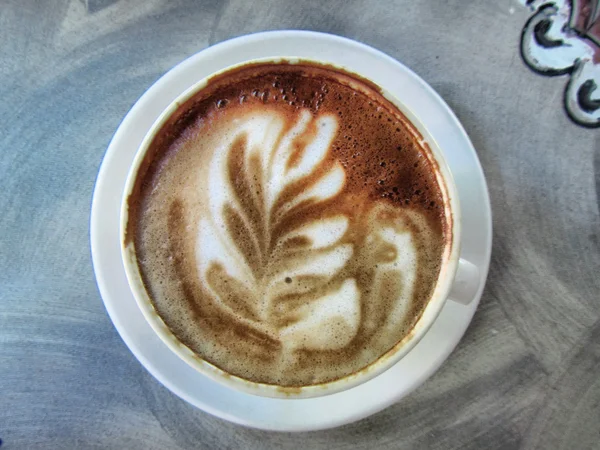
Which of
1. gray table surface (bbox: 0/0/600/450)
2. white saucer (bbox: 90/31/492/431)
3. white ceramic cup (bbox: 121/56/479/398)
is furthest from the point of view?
gray table surface (bbox: 0/0/600/450)

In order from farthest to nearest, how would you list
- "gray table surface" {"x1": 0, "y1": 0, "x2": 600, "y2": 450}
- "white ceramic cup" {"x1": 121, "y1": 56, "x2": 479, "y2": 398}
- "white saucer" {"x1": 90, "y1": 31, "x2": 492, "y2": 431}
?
"gray table surface" {"x1": 0, "y1": 0, "x2": 600, "y2": 450}, "white saucer" {"x1": 90, "y1": 31, "x2": 492, "y2": 431}, "white ceramic cup" {"x1": 121, "y1": 56, "x2": 479, "y2": 398}

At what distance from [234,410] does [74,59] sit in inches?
33.2

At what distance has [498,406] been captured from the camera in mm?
1288

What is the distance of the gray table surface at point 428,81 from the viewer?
1.29 metres

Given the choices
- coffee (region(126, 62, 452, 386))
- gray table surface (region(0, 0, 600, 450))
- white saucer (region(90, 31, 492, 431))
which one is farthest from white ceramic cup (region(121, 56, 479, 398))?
gray table surface (region(0, 0, 600, 450))

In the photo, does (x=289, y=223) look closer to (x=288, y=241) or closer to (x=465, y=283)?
(x=288, y=241)

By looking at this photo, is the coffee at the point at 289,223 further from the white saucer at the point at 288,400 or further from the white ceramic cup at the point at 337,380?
the white saucer at the point at 288,400

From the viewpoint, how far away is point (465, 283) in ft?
3.42

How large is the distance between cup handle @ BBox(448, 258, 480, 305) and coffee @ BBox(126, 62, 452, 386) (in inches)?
2.2

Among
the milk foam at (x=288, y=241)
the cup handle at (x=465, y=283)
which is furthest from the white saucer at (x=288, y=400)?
the milk foam at (x=288, y=241)

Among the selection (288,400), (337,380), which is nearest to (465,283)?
(337,380)

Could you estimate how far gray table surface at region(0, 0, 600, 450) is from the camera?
1.29m

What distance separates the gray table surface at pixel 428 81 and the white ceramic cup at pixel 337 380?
350mm

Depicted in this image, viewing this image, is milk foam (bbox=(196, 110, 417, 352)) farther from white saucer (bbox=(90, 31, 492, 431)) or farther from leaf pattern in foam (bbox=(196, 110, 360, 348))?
white saucer (bbox=(90, 31, 492, 431))
